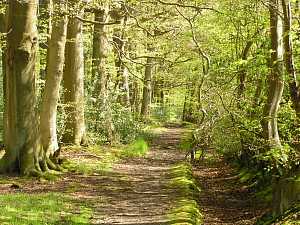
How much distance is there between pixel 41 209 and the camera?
11.1 metres

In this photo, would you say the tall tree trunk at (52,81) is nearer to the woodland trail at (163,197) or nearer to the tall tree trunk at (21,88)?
the tall tree trunk at (21,88)

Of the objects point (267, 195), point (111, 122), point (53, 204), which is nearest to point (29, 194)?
point (53, 204)

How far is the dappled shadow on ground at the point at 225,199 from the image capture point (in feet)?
42.4

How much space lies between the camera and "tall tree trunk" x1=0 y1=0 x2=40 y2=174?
1486 centimetres

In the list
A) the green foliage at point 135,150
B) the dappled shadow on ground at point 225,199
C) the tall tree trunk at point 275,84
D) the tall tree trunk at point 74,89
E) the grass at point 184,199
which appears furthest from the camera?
the green foliage at point 135,150

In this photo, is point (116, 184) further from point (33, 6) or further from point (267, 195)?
point (33, 6)

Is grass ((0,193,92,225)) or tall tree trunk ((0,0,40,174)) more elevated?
tall tree trunk ((0,0,40,174))

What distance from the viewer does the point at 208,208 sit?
14055 mm

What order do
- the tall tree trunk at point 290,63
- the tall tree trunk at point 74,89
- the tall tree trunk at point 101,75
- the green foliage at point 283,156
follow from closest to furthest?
the tall tree trunk at point 290,63 < the green foliage at point 283,156 < the tall tree trunk at point 74,89 < the tall tree trunk at point 101,75

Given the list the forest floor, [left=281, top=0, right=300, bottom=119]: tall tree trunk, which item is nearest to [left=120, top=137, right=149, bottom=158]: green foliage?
the forest floor

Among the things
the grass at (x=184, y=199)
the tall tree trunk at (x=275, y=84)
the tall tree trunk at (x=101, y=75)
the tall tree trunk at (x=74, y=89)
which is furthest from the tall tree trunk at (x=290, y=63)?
the tall tree trunk at (x=101, y=75)

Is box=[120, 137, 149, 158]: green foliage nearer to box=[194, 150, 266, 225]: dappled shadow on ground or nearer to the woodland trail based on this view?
the woodland trail

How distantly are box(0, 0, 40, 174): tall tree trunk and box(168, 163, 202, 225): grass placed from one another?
14.4 ft

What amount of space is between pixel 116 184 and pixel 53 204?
401cm
